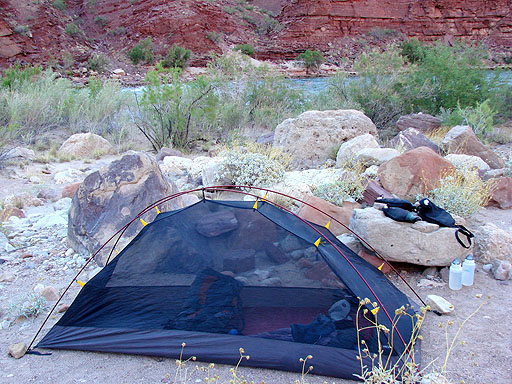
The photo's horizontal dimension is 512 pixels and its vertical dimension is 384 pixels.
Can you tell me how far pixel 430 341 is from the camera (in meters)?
3.08

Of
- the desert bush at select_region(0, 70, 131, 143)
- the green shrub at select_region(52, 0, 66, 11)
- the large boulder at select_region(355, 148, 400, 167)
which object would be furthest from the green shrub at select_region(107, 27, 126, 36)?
the large boulder at select_region(355, 148, 400, 167)

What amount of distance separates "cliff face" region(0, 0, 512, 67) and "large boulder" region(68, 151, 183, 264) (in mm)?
27908

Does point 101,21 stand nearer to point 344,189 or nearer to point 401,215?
point 344,189

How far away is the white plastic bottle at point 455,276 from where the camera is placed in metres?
3.82

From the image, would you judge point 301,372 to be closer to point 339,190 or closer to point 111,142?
point 339,190

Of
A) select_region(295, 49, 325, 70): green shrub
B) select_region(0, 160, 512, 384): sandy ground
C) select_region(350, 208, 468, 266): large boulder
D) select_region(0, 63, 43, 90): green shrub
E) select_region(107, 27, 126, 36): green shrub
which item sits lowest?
select_region(295, 49, 325, 70): green shrub

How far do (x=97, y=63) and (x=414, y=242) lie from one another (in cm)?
2960

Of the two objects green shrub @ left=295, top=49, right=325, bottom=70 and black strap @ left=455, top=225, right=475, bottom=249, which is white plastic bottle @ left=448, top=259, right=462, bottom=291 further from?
green shrub @ left=295, top=49, right=325, bottom=70

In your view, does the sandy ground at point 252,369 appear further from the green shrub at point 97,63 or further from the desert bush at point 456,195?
the green shrub at point 97,63

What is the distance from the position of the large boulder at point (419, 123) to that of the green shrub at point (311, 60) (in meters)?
26.0

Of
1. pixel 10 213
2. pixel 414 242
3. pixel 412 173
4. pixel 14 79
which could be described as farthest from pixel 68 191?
pixel 14 79

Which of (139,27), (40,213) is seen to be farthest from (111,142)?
(139,27)

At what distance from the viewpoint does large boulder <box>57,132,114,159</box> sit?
364 inches

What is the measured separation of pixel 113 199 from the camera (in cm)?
455
